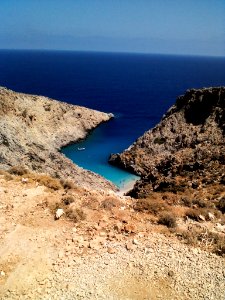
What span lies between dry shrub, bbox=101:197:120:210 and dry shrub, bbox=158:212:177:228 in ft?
8.60

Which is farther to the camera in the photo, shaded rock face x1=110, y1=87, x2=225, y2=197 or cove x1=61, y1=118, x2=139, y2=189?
cove x1=61, y1=118, x2=139, y2=189

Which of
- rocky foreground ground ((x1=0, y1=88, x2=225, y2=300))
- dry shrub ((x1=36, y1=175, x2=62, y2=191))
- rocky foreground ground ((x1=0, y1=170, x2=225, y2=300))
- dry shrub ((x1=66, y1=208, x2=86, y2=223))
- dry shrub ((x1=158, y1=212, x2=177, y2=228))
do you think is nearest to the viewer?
rocky foreground ground ((x1=0, y1=170, x2=225, y2=300))

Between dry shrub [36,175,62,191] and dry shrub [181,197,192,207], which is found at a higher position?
dry shrub [181,197,192,207]

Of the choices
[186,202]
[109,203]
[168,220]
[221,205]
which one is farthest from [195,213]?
[109,203]

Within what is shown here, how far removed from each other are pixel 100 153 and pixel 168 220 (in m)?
49.7

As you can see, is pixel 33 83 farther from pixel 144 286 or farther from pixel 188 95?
pixel 144 286

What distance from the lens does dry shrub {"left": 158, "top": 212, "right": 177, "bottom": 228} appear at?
1707 centimetres

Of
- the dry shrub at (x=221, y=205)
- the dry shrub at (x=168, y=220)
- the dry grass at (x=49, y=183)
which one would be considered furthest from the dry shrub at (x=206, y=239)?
the dry grass at (x=49, y=183)

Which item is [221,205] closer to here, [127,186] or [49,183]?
[49,183]

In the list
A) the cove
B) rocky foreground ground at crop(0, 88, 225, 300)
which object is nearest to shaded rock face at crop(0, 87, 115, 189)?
the cove

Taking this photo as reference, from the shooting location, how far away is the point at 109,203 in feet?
62.0

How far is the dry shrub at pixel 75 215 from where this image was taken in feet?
57.0

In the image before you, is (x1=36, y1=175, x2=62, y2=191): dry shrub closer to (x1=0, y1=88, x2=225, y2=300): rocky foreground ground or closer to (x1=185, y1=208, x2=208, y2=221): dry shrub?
(x1=0, y1=88, x2=225, y2=300): rocky foreground ground

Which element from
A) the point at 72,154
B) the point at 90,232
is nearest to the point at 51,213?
the point at 90,232
